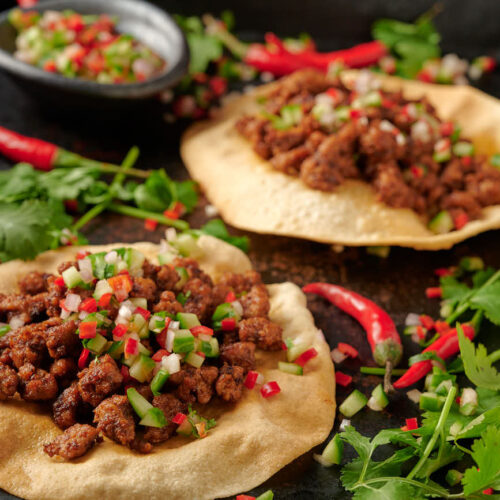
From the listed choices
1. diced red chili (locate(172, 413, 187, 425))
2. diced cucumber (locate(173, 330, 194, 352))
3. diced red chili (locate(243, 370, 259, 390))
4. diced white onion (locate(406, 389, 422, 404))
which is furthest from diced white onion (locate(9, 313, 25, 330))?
diced white onion (locate(406, 389, 422, 404))

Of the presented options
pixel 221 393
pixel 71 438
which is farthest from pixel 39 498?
pixel 221 393

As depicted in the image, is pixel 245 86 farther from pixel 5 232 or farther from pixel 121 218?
pixel 5 232

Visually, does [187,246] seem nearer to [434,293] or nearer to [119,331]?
[119,331]

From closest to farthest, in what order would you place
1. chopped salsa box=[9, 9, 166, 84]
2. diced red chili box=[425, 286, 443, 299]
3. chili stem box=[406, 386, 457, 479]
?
chili stem box=[406, 386, 457, 479] < diced red chili box=[425, 286, 443, 299] < chopped salsa box=[9, 9, 166, 84]

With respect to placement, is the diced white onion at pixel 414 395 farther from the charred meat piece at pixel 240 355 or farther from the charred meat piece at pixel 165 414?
the charred meat piece at pixel 165 414

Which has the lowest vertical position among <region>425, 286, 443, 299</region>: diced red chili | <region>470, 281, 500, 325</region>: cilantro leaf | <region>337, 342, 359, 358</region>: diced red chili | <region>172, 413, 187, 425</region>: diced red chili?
<region>337, 342, 359, 358</region>: diced red chili

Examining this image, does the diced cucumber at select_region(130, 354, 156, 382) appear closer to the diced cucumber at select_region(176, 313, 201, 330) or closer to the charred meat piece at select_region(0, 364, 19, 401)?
the diced cucumber at select_region(176, 313, 201, 330)

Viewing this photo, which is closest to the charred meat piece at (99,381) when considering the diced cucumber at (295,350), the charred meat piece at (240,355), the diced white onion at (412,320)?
the charred meat piece at (240,355)
